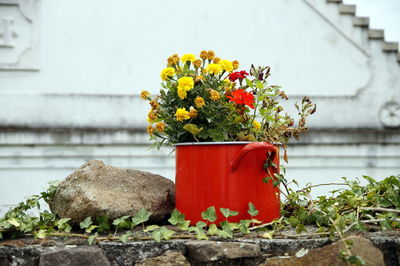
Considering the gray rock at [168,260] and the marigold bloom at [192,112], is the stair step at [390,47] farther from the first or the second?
the gray rock at [168,260]

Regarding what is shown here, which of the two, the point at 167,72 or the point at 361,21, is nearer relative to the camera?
the point at 167,72

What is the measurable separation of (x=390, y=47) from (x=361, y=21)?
40 cm

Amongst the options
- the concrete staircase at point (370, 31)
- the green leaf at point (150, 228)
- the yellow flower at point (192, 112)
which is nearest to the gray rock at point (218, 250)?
the green leaf at point (150, 228)

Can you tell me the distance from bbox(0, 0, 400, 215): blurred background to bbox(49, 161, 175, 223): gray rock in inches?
138

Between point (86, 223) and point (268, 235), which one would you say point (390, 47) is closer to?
point (268, 235)

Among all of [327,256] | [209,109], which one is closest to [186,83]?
[209,109]

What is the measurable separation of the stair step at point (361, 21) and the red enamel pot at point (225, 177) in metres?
4.44

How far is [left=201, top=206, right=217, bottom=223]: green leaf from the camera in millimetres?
1364

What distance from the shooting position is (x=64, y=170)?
5.11 meters

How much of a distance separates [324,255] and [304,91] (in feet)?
14.0

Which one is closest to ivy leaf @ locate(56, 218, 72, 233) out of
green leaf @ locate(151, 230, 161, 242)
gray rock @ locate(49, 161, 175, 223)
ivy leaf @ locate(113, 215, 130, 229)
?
gray rock @ locate(49, 161, 175, 223)

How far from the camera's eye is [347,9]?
544 cm

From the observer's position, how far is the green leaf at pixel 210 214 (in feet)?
4.48

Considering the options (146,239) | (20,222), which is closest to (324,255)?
(146,239)
